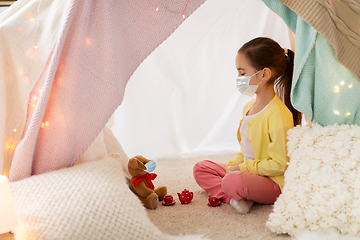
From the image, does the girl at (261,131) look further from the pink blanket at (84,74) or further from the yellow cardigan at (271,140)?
the pink blanket at (84,74)

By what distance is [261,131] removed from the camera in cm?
135

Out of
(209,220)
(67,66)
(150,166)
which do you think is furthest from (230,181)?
(67,66)

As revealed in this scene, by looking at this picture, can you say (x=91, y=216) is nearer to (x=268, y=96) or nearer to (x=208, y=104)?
(x=268, y=96)

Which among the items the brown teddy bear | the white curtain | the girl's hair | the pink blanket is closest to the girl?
the girl's hair

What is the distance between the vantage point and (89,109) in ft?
3.83

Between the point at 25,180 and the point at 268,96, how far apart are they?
3.32 ft

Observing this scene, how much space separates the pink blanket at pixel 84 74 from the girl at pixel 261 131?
0.38 meters

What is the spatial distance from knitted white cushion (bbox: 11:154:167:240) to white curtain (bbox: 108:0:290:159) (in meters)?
1.08

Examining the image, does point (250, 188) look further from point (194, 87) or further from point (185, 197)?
point (194, 87)

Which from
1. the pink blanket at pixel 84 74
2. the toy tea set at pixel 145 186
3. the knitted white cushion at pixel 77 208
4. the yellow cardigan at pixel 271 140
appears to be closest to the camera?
the knitted white cushion at pixel 77 208

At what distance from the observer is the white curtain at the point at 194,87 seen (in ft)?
6.78

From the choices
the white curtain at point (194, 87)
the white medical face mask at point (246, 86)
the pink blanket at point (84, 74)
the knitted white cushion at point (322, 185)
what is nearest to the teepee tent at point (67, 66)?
the pink blanket at point (84, 74)

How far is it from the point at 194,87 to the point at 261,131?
3.11ft

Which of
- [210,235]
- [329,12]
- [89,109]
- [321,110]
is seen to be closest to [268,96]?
[321,110]
